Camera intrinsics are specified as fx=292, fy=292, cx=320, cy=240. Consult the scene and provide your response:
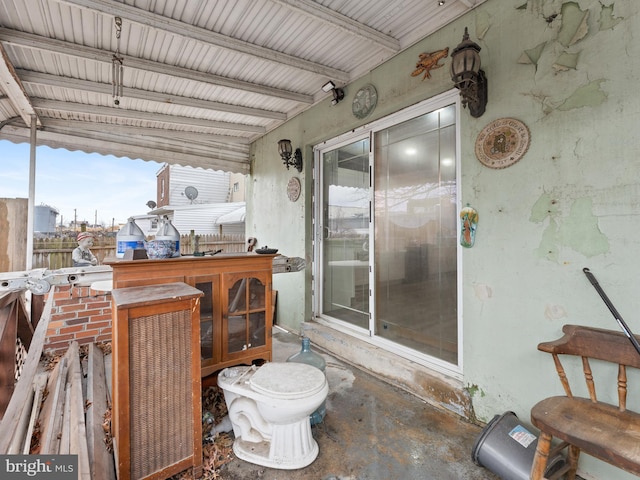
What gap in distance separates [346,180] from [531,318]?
7.49 feet

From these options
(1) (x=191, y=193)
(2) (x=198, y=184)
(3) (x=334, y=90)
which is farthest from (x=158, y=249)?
(2) (x=198, y=184)

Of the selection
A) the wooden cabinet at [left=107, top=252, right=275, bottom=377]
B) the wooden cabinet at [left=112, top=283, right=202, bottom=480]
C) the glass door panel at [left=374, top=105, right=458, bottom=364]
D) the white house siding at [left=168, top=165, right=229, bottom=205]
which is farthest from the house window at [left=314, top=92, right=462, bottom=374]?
the white house siding at [left=168, top=165, right=229, bottom=205]

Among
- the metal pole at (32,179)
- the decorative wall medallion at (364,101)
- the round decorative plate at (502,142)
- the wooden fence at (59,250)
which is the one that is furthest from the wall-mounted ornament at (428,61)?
the metal pole at (32,179)

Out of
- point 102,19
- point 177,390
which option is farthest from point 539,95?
point 102,19

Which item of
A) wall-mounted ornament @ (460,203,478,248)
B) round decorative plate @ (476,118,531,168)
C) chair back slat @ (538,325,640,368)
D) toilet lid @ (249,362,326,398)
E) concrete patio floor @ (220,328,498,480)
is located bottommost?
concrete patio floor @ (220,328,498,480)

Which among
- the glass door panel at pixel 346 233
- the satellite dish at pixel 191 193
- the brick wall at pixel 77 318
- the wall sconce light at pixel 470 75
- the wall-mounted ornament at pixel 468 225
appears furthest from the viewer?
the satellite dish at pixel 191 193

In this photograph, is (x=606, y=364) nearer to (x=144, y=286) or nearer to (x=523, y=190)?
(x=523, y=190)

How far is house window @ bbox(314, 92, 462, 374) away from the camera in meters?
2.39

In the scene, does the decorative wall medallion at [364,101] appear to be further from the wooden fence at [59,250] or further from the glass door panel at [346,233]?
the wooden fence at [59,250]

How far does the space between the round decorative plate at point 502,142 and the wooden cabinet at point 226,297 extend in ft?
5.93

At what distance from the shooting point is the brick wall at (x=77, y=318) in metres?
3.02

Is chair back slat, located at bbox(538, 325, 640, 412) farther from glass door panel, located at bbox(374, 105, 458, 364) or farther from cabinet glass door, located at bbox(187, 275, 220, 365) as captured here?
cabinet glass door, located at bbox(187, 275, 220, 365)

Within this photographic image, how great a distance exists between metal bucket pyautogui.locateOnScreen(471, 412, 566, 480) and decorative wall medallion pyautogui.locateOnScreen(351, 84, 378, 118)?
2742 mm

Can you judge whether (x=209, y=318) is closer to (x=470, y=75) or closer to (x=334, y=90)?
(x=470, y=75)
